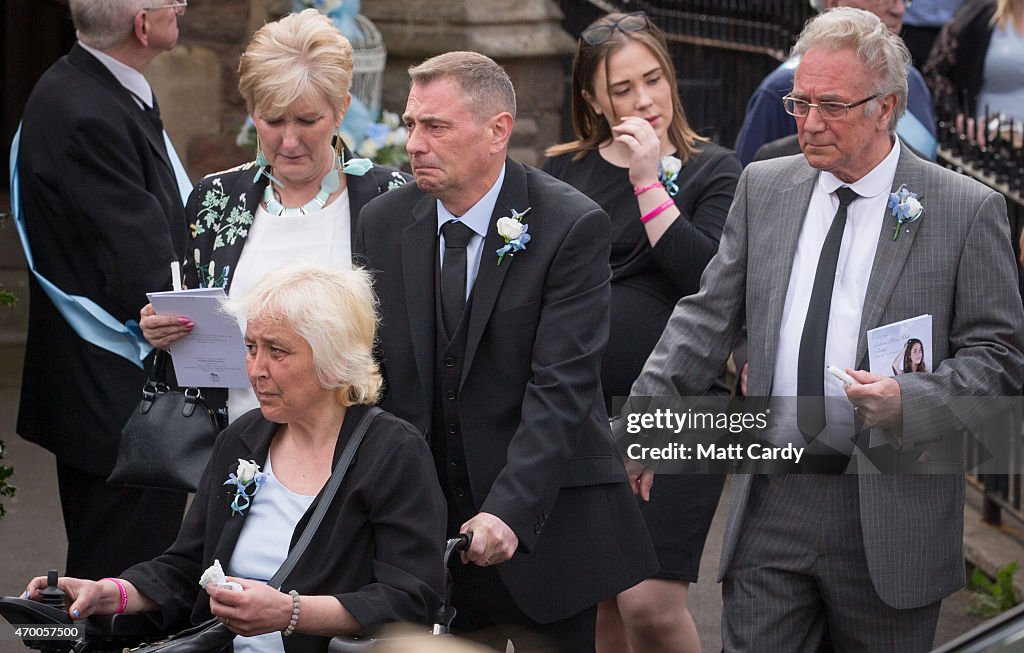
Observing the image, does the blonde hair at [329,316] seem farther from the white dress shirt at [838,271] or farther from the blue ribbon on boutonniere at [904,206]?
the blue ribbon on boutonniere at [904,206]

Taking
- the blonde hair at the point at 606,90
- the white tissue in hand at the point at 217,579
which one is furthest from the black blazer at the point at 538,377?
the blonde hair at the point at 606,90

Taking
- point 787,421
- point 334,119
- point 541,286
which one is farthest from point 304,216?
point 787,421

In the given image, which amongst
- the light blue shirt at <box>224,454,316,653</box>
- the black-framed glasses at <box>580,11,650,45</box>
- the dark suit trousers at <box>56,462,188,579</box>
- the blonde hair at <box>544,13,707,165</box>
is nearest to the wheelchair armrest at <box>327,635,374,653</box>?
the light blue shirt at <box>224,454,316,653</box>

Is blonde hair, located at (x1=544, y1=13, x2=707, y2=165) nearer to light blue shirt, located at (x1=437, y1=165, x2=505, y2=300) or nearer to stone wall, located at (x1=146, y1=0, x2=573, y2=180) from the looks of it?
light blue shirt, located at (x1=437, y1=165, x2=505, y2=300)

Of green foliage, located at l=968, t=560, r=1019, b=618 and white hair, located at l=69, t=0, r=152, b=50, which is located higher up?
white hair, located at l=69, t=0, r=152, b=50

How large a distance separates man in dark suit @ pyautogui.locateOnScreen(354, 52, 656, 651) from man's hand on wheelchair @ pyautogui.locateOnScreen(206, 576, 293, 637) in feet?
2.28

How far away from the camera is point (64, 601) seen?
3.73m

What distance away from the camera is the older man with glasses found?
5.94m

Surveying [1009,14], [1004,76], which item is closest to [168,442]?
[1009,14]

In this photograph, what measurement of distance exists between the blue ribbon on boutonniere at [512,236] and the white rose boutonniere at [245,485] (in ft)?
2.73

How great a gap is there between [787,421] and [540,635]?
0.85 m

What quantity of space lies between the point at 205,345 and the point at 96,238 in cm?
85

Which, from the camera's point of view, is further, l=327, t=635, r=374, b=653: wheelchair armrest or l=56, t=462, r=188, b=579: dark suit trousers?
l=56, t=462, r=188, b=579: dark suit trousers

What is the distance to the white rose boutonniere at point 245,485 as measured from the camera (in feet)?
12.7
